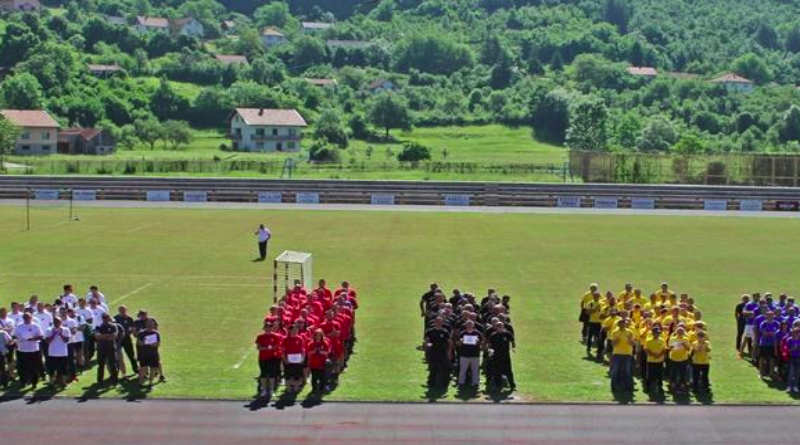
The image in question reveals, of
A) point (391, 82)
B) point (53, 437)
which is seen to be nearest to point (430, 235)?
point (53, 437)

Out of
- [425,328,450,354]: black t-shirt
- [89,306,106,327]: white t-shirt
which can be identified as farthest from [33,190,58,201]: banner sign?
[425,328,450,354]: black t-shirt

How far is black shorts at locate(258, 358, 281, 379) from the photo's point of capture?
1891 cm

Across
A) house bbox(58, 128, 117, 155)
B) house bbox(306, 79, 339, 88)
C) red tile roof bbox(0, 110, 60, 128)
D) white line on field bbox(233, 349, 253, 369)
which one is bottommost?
white line on field bbox(233, 349, 253, 369)

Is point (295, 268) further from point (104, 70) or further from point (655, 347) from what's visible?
point (104, 70)

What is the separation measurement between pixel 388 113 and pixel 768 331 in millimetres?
116109

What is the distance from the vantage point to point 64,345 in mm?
19281

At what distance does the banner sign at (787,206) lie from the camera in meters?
66.1

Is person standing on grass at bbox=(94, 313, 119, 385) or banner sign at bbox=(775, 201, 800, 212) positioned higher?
banner sign at bbox=(775, 201, 800, 212)

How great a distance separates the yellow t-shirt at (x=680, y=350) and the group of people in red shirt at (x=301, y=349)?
19.2 ft

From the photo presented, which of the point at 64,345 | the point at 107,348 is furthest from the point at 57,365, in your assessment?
the point at 107,348

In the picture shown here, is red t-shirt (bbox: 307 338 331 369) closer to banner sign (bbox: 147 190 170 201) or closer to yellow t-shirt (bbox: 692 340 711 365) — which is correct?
yellow t-shirt (bbox: 692 340 711 365)

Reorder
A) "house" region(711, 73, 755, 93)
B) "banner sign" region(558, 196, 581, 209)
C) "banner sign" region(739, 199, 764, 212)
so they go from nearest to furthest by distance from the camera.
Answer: "banner sign" region(739, 199, 764, 212)
"banner sign" region(558, 196, 581, 209)
"house" region(711, 73, 755, 93)

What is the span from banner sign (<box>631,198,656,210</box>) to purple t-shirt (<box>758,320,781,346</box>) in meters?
47.4

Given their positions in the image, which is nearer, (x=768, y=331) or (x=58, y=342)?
(x=58, y=342)
